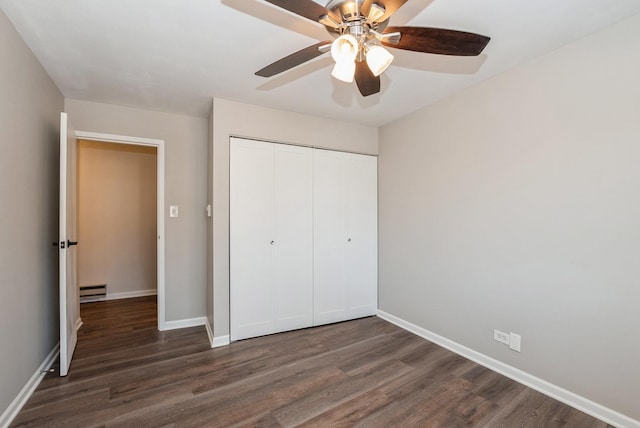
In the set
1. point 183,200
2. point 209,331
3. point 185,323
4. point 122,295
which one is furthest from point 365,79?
point 122,295

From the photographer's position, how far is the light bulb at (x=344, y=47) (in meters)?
1.25

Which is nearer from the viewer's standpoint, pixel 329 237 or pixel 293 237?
pixel 293 237

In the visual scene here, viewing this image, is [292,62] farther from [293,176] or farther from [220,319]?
[220,319]

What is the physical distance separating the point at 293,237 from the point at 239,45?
72.7 inches

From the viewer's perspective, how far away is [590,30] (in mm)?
1793

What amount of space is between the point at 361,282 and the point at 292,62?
266 centimetres

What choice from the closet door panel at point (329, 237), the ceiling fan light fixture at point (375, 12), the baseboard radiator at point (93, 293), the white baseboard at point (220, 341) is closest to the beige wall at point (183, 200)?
the white baseboard at point (220, 341)

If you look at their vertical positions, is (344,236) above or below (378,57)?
below

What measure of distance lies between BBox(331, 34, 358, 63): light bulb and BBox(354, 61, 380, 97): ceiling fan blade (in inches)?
13.1

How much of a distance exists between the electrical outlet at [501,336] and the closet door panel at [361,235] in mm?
1471

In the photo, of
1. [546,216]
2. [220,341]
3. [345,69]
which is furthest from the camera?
[220,341]

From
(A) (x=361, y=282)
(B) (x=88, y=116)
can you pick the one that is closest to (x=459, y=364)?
(A) (x=361, y=282)

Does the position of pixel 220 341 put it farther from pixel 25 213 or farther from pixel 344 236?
pixel 25 213

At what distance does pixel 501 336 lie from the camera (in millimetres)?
2318
